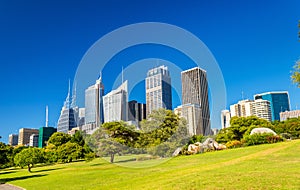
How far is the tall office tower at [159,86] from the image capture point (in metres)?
13.7

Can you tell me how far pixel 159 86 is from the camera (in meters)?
14.1

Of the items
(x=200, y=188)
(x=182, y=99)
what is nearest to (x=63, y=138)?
(x=182, y=99)

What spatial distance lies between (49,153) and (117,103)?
3159 centimetres

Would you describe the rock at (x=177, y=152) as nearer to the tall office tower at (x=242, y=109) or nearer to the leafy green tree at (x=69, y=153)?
the leafy green tree at (x=69, y=153)

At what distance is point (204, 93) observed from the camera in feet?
43.1

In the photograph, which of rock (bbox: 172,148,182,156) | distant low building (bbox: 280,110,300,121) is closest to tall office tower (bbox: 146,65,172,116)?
rock (bbox: 172,148,182,156)

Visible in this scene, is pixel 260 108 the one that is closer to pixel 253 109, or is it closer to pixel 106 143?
pixel 253 109

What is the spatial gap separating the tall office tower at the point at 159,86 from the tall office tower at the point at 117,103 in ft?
4.49

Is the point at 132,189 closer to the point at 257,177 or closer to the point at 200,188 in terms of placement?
the point at 200,188

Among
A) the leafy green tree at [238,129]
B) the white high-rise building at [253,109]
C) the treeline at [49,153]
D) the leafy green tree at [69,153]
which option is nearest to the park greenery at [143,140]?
the treeline at [49,153]

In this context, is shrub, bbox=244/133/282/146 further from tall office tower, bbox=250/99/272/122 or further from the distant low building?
tall office tower, bbox=250/99/272/122

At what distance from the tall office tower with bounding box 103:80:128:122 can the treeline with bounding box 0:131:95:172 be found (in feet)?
35.1

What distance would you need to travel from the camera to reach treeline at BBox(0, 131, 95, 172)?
25719mm

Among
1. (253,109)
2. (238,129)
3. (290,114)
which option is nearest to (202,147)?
(238,129)
